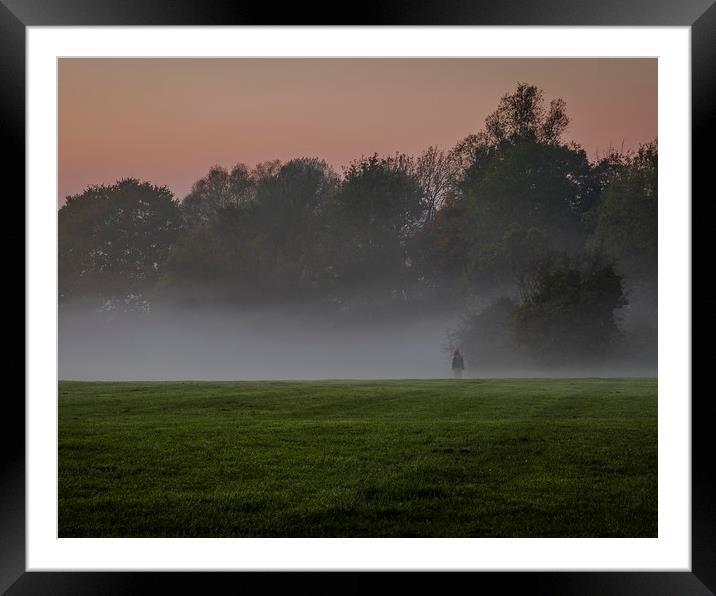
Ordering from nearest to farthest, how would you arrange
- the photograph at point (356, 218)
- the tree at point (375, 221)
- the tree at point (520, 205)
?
the photograph at point (356, 218)
the tree at point (520, 205)
the tree at point (375, 221)

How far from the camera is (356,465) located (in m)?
7.39

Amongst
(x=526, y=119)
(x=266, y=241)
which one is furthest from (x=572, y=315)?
(x=266, y=241)

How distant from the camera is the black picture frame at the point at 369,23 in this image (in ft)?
12.2

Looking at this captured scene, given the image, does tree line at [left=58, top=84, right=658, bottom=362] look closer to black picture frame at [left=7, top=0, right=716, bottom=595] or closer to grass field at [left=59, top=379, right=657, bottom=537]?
grass field at [left=59, top=379, right=657, bottom=537]

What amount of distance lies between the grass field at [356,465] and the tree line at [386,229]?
538 inches

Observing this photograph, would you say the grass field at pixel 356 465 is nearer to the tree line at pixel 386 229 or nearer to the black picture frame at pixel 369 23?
the black picture frame at pixel 369 23

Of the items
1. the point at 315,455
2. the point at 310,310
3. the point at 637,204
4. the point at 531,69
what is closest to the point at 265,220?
the point at 310,310

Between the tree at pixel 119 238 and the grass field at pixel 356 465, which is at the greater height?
the tree at pixel 119 238

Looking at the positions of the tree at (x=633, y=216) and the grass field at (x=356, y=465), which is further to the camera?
the tree at (x=633, y=216)

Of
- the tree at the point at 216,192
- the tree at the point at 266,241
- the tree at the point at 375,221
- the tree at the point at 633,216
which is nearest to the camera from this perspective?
the tree at the point at 633,216

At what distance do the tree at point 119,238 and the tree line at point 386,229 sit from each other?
0.16 feet

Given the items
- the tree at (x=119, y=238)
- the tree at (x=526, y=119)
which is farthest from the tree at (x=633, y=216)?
the tree at (x=119, y=238)

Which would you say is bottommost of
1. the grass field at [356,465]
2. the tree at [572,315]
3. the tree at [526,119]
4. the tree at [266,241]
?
the grass field at [356,465]

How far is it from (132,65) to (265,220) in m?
7.18
